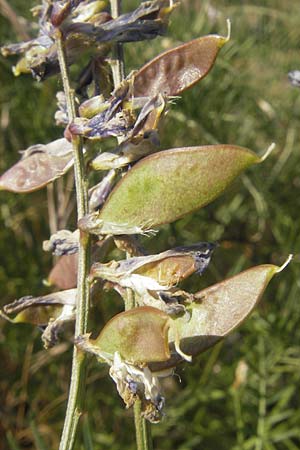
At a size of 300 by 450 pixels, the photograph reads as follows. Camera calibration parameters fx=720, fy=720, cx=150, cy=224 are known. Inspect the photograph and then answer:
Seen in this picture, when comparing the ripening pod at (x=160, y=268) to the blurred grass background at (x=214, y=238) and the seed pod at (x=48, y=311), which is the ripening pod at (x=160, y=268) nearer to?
the seed pod at (x=48, y=311)

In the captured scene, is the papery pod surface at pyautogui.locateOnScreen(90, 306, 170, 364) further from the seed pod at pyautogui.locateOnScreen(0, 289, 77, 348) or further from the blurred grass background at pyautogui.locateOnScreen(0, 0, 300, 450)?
the blurred grass background at pyautogui.locateOnScreen(0, 0, 300, 450)

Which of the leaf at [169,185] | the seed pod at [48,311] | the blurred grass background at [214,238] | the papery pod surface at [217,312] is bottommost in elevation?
the blurred grass background at [214,238]

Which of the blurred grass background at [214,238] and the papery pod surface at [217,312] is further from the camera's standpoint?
the blurred grass background at [214,238]

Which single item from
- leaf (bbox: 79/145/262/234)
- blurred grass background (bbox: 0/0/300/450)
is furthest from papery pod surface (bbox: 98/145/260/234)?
blurred grass background (bbox: 0/0/300/450)

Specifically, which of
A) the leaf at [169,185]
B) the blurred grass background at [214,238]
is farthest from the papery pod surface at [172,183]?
the blurred grass background at [214,238]

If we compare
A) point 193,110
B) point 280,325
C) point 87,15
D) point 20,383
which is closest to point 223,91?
point 193,110

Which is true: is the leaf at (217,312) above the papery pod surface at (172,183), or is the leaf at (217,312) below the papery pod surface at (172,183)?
below
